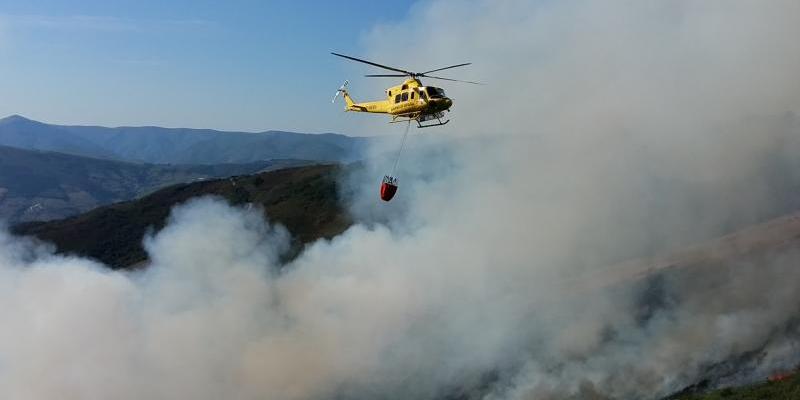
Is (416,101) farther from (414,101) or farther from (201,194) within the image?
(201,194)

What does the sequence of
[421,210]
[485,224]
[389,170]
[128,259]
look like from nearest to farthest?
[485,224], [421,210], [389,170], [128,259]

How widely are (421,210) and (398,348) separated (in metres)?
18.2

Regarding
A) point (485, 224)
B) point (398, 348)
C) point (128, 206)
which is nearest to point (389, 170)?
point (485, 224)

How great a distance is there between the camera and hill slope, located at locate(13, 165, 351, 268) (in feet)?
299

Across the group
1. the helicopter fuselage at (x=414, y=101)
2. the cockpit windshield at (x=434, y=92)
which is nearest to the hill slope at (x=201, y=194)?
the helicopter fuselage at (x=414, y=101)

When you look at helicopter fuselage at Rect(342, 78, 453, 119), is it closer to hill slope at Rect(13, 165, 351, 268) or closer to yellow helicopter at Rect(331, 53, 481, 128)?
yellow helicopter at Rect(331, 53, 481, 128)

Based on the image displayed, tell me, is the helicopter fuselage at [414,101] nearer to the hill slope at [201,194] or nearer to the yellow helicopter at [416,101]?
the yellow helicopter at [416,101]

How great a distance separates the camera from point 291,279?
50562 millimetres

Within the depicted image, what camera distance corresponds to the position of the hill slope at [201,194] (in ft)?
299

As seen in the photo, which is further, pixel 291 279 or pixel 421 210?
pixel 421 210

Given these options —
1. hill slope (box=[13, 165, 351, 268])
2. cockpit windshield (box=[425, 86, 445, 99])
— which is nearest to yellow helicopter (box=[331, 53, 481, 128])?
cockpit windshield (box=[425, 86, 445, 99])

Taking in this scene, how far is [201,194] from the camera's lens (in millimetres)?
134375

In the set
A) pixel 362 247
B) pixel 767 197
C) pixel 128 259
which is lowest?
pixel 128 259

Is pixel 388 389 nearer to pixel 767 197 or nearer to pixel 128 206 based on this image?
pixel 767 197
